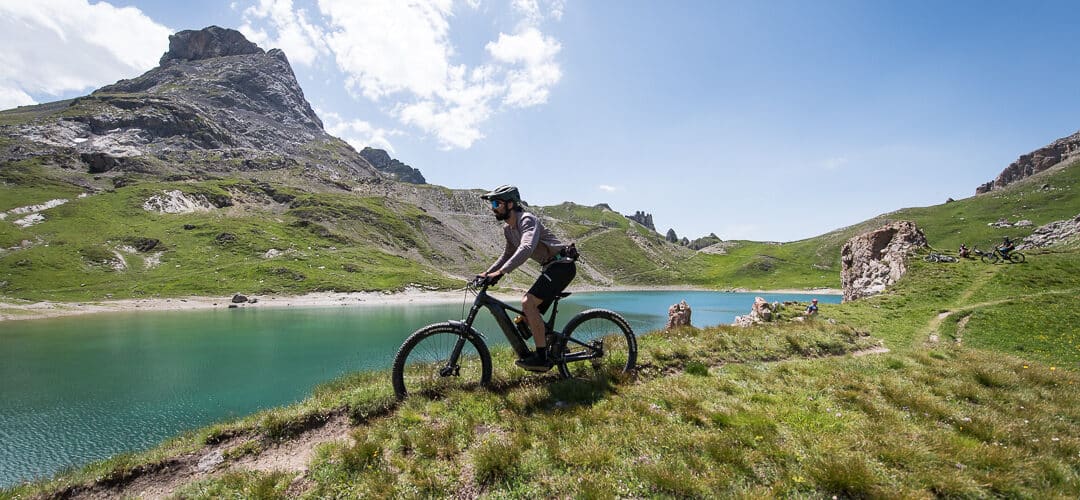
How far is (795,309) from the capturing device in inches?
1103

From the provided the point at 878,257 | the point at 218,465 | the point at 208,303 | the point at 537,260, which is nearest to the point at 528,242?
the point at 537,260

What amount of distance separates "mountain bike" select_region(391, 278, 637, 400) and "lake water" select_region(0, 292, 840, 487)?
175cm

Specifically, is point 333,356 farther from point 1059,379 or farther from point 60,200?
point 60,200

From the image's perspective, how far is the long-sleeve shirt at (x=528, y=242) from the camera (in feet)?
24.8

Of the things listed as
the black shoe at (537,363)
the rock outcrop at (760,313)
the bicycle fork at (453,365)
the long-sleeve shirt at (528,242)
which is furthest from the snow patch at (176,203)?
the black shoe at (537,363)

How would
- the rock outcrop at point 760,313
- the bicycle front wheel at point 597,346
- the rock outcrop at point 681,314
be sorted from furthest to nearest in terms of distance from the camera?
the rock outcrop at point 681,314 < the rock outcrop at point 760,313 < the bicycle front wheel at point 597,346

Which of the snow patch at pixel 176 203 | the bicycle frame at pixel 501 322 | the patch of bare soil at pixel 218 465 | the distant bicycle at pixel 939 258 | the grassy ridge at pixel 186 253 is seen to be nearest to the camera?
the patch of bare soil at pixel 218 465

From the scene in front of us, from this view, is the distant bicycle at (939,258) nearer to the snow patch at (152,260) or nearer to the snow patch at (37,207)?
the snow patch at (152,260)

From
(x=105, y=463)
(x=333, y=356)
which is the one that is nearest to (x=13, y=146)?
(x=333, y=356)

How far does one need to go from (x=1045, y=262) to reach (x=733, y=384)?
1592 inches

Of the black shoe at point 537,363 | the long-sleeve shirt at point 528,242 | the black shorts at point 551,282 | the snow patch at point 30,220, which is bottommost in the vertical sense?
the black shoe at point 537,363

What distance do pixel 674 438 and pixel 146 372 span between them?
48.3 metres

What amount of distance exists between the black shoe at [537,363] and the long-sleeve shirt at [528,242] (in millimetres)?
1991

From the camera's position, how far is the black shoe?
8312 millimetres
